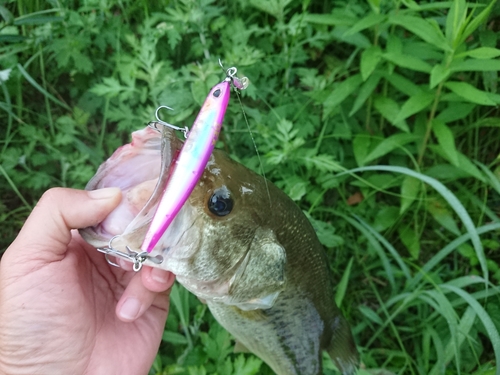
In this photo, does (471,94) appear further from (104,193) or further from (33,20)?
(33,20)

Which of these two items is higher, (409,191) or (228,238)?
(228,238)

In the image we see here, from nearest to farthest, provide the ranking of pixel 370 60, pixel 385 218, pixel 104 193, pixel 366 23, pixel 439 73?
pixel 104 193 → pixel 439 73 → pixel 366 23 → pixel 370 60 → pixel 385 218

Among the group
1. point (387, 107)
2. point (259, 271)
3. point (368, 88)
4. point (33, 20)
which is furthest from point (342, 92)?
point (33, 20)

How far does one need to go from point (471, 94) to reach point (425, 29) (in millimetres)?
383

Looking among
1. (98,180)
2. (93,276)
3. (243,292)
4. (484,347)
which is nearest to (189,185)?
(98,180)

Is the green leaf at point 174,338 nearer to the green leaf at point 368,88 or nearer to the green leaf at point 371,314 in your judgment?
the green leaf at point 371,314

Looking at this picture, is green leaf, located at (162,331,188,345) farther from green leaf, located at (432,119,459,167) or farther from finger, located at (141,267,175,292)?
green leaf, located at (432,119,459,167)

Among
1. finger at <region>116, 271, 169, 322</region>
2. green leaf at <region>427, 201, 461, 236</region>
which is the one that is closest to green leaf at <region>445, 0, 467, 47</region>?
green leaf at <region>427, 201, 461, 236</region>

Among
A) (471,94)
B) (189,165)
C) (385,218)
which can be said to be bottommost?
(385,218)

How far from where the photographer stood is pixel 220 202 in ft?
4.45

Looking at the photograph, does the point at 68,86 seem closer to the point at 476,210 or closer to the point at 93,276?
the point at 93,276

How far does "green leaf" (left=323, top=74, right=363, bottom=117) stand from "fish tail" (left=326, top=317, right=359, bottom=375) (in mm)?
1153

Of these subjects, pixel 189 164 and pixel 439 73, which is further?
pixel 439 73

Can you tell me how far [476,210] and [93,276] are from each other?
2.36 meters
